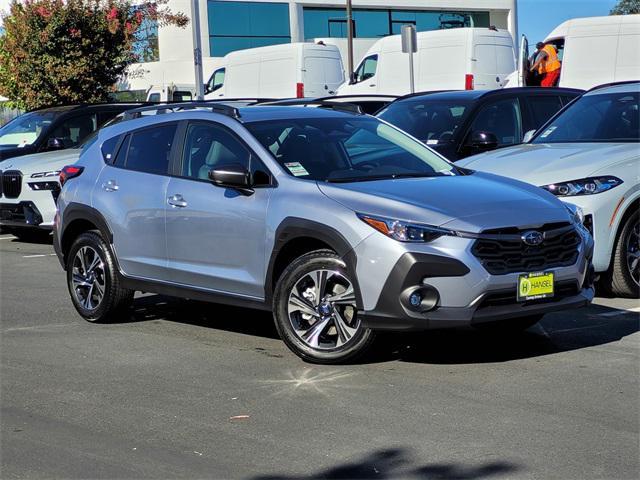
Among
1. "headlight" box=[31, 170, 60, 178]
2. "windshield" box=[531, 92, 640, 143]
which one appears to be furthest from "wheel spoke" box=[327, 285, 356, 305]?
"headlight" box=[31, 170, 60, 178]

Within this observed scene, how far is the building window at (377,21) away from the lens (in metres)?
49.6

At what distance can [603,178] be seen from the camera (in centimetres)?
872

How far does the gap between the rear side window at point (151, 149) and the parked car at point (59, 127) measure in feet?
22.7

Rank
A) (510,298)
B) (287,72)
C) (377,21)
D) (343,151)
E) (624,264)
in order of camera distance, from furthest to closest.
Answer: (377,21), (287,72), (624,264), (343,151), (510,298)

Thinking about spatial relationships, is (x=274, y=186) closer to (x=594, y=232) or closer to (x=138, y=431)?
(x=138, y=431)

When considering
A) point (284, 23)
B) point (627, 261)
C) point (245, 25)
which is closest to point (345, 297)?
point (627, 261)

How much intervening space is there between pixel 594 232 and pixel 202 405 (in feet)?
13.0

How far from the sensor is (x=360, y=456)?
199 inches

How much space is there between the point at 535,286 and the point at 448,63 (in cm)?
2060

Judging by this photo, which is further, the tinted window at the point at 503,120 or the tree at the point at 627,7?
the tree at the point at 627,7

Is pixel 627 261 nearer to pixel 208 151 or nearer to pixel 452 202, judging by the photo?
pixel 452 202

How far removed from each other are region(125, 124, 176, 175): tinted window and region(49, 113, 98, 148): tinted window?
718 centimetres

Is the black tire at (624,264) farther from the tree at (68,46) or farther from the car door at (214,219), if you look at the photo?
the tree at (68,46)

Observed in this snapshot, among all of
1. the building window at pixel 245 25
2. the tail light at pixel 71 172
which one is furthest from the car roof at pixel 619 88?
the building window at pixel 245 25
